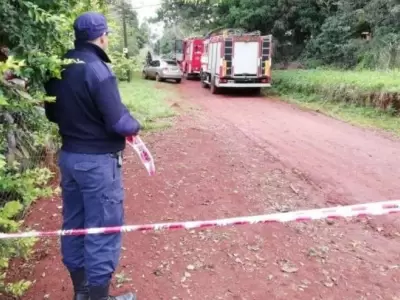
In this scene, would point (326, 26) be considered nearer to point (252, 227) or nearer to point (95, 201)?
point (252, 227)

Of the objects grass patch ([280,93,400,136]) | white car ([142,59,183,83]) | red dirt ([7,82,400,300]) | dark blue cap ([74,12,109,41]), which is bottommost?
white car ([142,59,183,83])

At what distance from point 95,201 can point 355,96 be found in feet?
41.0

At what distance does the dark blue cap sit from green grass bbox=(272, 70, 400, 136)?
942cm

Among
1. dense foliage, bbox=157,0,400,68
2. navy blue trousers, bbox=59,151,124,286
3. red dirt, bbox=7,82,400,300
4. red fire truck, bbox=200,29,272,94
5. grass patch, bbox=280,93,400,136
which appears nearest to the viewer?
navy blue trousers, bbox=59,151,124,286

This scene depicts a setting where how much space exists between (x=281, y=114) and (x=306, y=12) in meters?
12.0

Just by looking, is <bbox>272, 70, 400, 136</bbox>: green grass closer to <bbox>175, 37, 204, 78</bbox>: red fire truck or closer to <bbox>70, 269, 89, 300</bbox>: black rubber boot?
<bbox>70, 269, 89, 300</bbox>: black rubber boot

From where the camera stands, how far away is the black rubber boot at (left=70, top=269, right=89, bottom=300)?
3.38 m

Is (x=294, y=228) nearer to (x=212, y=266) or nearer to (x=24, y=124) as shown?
(x=212, y=266)

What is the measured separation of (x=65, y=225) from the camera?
132 inches

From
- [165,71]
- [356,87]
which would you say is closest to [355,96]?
[356,87]

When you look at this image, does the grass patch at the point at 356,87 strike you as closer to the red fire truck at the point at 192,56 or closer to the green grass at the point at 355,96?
the green grass at the point at 355,96

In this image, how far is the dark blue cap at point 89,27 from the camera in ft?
9.94

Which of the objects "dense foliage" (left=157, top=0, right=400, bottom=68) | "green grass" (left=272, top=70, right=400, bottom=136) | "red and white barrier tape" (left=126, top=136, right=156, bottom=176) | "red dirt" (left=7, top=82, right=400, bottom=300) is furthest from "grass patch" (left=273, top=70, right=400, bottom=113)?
"red and white barrier tape" (left=126, top=136, right=156, bottom=176)

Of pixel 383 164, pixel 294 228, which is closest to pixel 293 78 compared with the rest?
pixel 383 164
